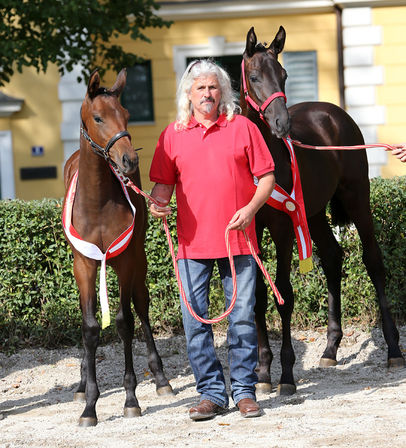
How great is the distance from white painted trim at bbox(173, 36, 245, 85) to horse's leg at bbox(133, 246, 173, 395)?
8.84 m

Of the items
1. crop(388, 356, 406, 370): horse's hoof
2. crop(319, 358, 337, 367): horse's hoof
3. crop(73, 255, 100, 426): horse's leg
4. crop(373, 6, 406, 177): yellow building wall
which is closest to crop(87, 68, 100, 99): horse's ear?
crop(73, 255, 100, 426): horse's leg

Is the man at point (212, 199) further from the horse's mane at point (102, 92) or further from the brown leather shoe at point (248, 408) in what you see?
the horse's mane at point (102, 92)

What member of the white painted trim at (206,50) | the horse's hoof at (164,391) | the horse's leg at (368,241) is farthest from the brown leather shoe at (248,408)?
the white painted trim at (206,50)

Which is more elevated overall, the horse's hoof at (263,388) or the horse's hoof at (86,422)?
the horse's hoof at (86,422)

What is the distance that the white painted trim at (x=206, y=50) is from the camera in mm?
14305

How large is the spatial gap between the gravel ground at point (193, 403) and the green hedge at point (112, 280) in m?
0.20

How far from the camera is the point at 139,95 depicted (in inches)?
576

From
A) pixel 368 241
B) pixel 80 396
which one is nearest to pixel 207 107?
pixel 80 396

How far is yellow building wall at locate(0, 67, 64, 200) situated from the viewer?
45.6 feet

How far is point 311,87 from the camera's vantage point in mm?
14758

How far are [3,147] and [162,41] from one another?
3.40 m

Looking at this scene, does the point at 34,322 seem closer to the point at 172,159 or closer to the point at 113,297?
the point at 113,297

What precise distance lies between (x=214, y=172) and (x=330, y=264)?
98.0 inches

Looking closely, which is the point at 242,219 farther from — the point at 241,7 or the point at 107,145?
the point at 241,7
